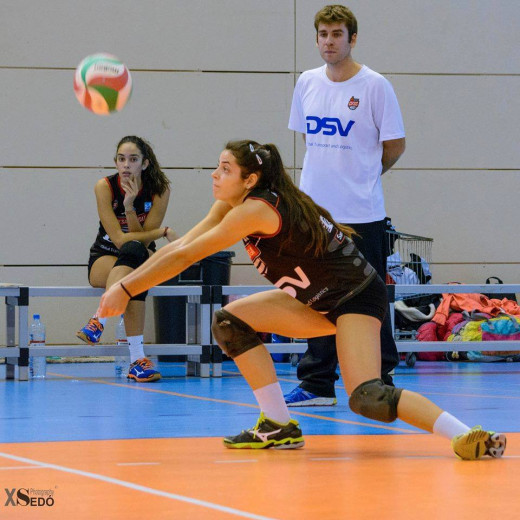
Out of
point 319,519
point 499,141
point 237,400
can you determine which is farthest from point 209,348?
point 319,519

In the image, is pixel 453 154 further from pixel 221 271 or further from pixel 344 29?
pixel 344 29

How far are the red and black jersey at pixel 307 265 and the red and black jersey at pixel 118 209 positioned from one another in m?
A: 3.73

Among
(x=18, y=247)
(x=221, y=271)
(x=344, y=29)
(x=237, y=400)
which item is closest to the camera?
(x=344, y=29)

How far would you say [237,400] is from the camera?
5910 millimetres

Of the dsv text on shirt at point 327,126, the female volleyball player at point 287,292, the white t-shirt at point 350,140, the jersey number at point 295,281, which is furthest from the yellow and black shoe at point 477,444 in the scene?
the dsv text on shirt at point 327,126

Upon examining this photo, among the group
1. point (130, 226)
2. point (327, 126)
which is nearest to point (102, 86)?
point (327, 126)

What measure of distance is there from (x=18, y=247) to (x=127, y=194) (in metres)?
2.53

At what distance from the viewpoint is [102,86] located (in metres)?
5.34

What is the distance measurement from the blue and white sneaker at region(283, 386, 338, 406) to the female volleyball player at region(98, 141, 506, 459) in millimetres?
1309

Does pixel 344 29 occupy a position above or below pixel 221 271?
above

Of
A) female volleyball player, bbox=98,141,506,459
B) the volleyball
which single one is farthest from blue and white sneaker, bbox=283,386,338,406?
the volleyball

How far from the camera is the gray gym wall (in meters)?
9.70

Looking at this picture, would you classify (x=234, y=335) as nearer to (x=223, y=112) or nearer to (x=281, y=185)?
(x=281, y=185)

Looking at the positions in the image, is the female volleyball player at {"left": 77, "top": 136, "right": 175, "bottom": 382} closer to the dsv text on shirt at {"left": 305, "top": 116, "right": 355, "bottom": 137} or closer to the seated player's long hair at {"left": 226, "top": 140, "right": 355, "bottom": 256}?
the dsv text on shirt at {"left": 305, "top": 116, "right": 355, "bottom": 137}
